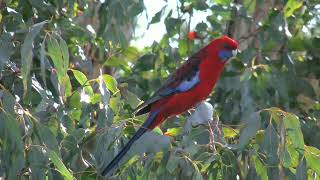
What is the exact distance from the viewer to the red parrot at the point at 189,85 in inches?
Answer: 129

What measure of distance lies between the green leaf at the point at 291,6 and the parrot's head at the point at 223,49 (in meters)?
0.61

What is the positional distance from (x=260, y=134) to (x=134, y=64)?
1616mm

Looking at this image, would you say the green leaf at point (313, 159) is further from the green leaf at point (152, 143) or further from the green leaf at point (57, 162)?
the green leaf at point (57, 162)

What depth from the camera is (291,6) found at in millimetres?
4141

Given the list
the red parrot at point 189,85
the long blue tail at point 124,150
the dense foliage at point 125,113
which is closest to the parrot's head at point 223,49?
the red parrot at point 189,85

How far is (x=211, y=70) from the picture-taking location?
11.6 feet

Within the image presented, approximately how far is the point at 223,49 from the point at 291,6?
671 mm

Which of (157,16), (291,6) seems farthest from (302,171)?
(291,6)

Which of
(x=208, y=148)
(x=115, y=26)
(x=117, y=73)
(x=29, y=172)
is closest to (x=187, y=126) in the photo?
(x=208, y=148)

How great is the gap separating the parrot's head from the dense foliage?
0.46 feet

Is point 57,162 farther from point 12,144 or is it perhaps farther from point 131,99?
point 131,99

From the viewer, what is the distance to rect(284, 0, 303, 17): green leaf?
4.12 meters

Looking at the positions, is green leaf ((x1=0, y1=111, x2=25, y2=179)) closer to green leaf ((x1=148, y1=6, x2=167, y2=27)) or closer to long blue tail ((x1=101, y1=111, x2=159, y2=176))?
long blue tail ((x1=101, y1=111, x2=159, y2=176))

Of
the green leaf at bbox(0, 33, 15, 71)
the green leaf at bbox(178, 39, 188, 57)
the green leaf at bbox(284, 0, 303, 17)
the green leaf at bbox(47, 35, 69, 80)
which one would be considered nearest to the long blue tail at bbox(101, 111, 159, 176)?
the green leaf at bbox(47, 35, 69, 80)
